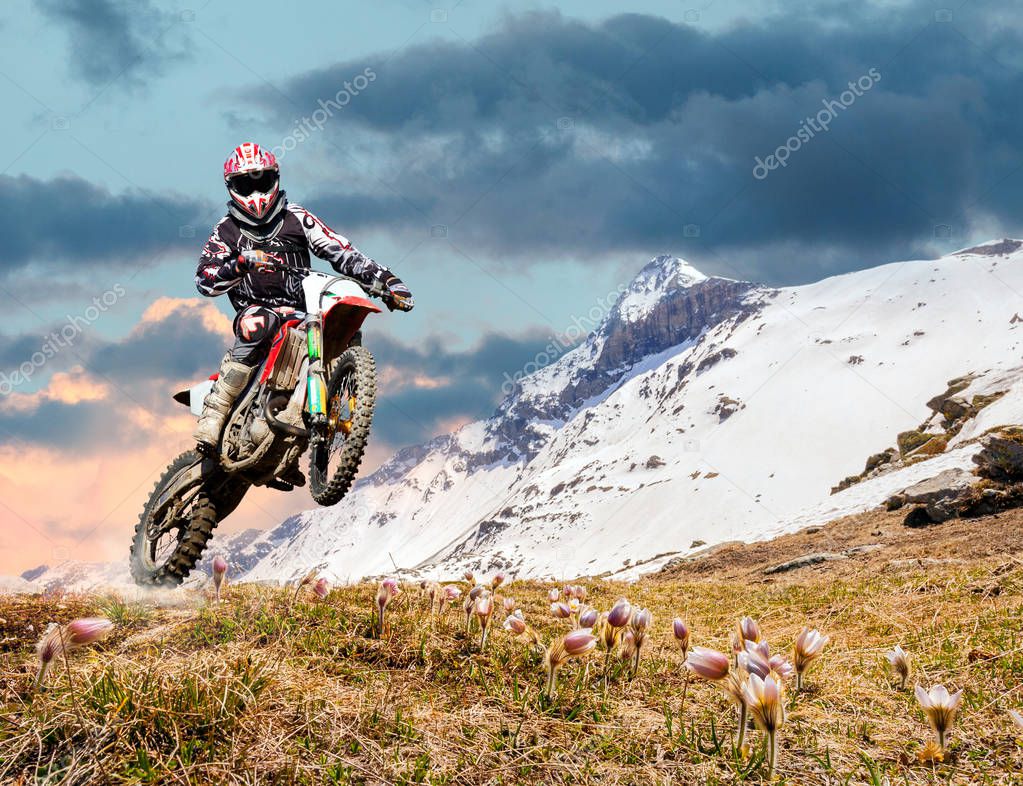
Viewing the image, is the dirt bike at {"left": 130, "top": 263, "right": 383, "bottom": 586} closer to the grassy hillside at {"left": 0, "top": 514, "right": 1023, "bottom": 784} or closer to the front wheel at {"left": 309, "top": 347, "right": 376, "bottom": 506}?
the front wheel at {"left": 309, "top": 347, "right": 376, "bottom": 506}

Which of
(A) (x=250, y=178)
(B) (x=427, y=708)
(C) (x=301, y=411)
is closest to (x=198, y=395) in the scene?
(C) (x=301, y=411)

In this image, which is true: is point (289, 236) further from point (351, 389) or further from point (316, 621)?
point (316, 621)

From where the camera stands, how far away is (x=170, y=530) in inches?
372

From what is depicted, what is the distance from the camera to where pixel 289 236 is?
8836 mm

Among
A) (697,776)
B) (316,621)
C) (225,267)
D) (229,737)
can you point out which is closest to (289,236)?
(225,267)

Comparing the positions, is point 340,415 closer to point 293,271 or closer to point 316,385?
point 316,385

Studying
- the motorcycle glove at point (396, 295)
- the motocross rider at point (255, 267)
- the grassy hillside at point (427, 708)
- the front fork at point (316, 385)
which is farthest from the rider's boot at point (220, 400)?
the grassy hillside at point (427, 708)

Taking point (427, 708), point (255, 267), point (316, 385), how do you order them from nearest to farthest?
point (427, 708), point (316, 385), point (255, 267)

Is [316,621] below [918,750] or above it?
above

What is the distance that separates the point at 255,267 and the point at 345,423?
2.02 meters

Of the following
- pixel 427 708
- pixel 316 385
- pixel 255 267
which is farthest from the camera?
pixel 255 267

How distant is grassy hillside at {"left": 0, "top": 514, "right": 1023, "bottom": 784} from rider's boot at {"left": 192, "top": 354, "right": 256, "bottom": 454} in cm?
276

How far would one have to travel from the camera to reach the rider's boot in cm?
855

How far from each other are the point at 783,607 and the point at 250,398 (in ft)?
21.6
